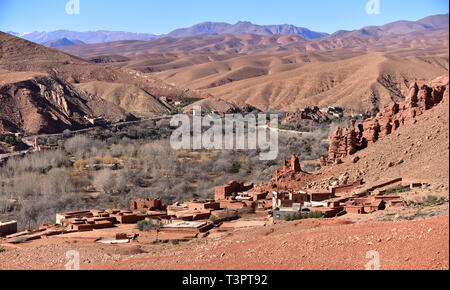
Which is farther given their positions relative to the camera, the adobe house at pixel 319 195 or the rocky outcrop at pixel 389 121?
the rocky outcrop at pixel 389 121

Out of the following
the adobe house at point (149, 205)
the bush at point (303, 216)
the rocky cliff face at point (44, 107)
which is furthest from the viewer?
the rocky cliff face at point (44, 107)

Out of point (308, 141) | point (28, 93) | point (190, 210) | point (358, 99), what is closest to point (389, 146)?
point (190, 210)

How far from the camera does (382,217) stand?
17.7 meters

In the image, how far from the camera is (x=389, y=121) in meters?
32.2

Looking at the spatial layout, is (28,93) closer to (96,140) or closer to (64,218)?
(96,140)

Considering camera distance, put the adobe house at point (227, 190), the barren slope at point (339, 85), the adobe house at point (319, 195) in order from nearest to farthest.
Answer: the adobe house at point (319, 195) < the adobe house at point (227, 190) < the barren slope at point (339, 85)

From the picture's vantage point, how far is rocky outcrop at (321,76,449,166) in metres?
30.1

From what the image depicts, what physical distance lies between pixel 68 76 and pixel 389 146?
3294 inches

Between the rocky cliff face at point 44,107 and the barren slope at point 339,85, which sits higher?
the barren slope at point 339,85

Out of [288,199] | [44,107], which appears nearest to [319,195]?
[288,199]

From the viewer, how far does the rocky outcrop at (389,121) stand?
30.1 m

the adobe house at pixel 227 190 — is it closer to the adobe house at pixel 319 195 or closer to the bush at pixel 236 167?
the adobe house at pixel 319 195

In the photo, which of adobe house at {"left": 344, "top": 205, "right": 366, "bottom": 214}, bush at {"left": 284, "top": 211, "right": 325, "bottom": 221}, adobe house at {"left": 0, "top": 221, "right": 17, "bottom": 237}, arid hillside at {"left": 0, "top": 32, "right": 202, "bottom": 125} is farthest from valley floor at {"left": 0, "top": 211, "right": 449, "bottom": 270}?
arid hillside at {"left": 0, "top": 32, "right": 202, "bottom": 125}

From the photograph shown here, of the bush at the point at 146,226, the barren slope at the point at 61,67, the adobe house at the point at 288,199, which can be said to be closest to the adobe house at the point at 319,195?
the adobe house at the point at 288,199
